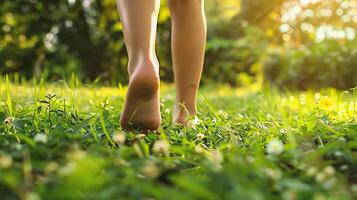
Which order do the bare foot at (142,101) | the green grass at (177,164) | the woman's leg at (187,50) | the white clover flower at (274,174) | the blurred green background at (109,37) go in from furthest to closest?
the blurred green background at (109,37) → the woman's leg at (187,50) → the bare foot at (142,101) → the white clover flower at (274,174) → the green grass at (177,164)

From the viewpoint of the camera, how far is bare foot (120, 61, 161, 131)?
1.27m

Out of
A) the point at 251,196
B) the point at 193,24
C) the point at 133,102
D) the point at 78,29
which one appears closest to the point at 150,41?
the point at 133,102

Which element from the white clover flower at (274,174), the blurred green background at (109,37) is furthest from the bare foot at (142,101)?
the blurred green background at (109,37)

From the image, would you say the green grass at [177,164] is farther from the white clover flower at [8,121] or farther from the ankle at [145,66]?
the ankle at [145,66]

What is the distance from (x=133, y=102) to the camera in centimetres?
130

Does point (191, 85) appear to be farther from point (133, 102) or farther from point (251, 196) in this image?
point (251, 196)

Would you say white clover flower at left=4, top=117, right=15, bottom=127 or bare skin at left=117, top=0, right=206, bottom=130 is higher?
bare skin at left=117, top=0, right=206, bottom=130

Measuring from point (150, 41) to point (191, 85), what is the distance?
336mm

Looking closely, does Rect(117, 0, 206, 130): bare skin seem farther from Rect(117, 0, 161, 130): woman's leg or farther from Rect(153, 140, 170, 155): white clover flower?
Rect(153, 140, 170, 155): white clover flower

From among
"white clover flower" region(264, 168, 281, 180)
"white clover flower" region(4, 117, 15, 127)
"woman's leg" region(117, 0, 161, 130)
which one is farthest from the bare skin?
"white clover flower" region(264, 168, 281, 180)

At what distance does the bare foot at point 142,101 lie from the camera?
1271 millimetres

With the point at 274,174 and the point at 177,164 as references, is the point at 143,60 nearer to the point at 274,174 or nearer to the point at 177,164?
the point at 177,164

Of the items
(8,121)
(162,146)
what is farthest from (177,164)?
(8,121)

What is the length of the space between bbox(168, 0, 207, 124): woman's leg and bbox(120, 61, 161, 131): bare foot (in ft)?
1.08
